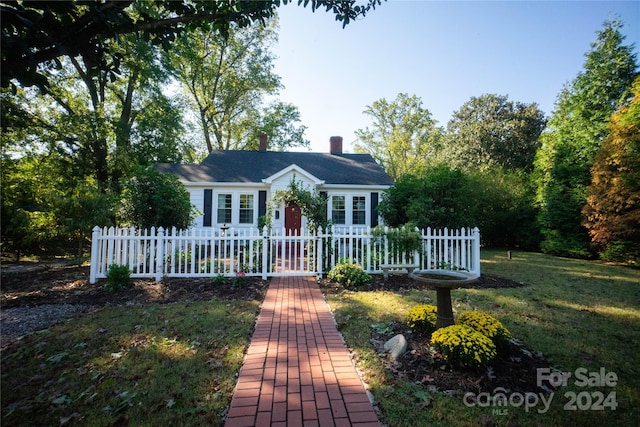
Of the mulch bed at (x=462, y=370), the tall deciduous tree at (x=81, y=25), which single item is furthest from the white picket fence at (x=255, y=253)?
the tall deciduous tree at (x=81, y=25)

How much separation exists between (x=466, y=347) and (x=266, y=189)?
12.7 m

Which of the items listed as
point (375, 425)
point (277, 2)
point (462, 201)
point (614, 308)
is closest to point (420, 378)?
point (375, 425)

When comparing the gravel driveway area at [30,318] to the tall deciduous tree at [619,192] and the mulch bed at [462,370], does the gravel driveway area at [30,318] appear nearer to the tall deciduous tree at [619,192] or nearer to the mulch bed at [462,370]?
the mulch bed at [462,370]

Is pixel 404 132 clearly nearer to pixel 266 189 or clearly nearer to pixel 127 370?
pixel 266 189

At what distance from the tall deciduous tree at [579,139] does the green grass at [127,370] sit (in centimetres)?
1629

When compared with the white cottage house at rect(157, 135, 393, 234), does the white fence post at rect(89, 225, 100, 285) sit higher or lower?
lower

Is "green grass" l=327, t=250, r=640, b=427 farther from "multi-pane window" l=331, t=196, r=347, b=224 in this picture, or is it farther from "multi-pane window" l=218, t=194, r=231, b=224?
"multi-pane window" l=218, t=194, r=231, b=224

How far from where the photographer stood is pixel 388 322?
4.21 meters

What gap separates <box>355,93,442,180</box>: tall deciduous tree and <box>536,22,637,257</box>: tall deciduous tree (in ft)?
39.7

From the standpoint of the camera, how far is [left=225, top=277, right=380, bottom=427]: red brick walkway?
219 cm

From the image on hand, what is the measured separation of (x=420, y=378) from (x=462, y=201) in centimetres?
838

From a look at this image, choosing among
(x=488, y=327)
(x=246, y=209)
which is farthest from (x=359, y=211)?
(x=488, y=327)

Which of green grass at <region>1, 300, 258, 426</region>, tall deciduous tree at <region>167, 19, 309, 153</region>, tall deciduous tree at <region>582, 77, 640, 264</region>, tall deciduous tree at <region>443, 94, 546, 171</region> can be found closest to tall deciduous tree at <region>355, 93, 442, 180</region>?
tall deciduous tree at <region>443, 94, 546, 171</region>

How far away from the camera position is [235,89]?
23.0 metres
